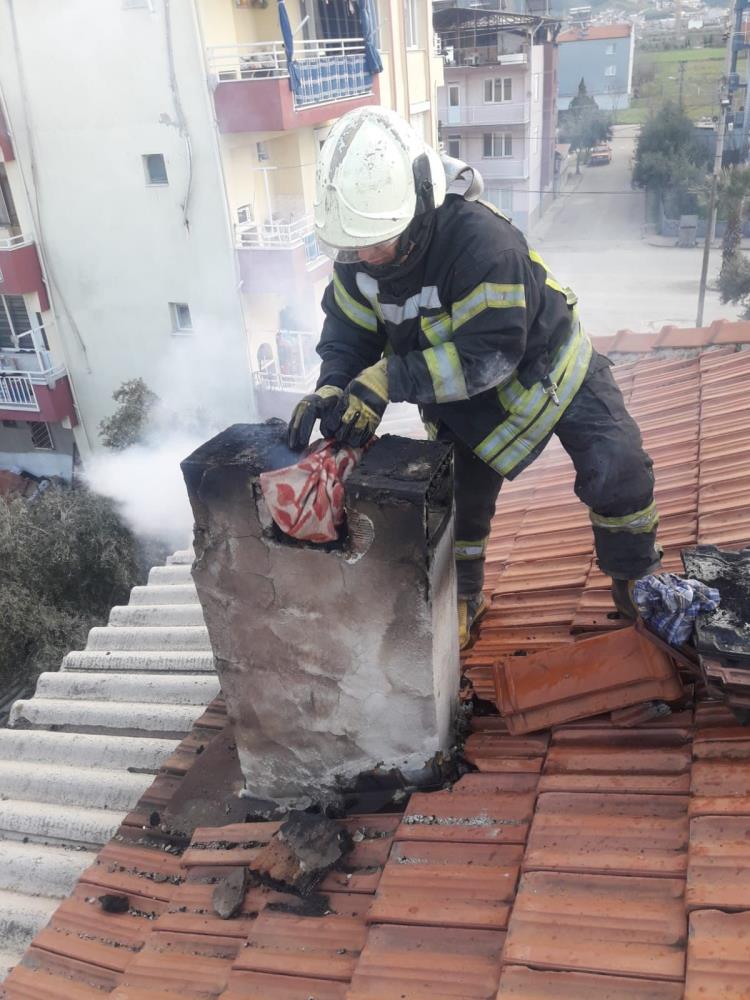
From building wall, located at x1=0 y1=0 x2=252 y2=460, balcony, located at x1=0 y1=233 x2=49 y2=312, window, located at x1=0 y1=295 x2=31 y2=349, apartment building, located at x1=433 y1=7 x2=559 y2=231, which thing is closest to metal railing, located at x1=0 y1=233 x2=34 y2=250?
balcony, located at x1=0 y1=233 x2=49 y2=312

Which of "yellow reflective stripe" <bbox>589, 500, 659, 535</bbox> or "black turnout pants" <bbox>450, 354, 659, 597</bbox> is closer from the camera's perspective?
"black turnout pants" <bbox>450, 354, 659, 597</bbox>

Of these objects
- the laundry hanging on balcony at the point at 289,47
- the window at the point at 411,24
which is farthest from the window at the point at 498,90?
the laundry hanging on balcony at the point at 289,47

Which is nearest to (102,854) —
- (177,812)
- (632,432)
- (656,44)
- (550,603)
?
(177,812)

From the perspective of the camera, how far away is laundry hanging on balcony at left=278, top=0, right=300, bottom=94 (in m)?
11.1

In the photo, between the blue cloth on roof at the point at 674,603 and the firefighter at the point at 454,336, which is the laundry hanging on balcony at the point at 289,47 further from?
the blue cloth on roof at the point at 674,603

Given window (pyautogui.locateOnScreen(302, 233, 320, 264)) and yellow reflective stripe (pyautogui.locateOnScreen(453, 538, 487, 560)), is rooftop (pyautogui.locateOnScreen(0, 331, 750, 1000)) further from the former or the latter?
window (pyautogui.locateOnScreen(302, 233, 320, 264))

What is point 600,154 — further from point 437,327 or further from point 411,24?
point 437,327

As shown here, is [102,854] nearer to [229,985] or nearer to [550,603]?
[229,985]

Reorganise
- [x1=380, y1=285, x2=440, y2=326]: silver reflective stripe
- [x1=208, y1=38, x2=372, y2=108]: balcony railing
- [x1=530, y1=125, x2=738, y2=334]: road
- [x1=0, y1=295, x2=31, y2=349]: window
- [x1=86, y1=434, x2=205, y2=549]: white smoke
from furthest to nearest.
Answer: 1. [x1=530, y1=125, x2=738, y2=334]: road
2. [x1=0, y1=295, x2=31, y2=349]: window
3. [x1=86, y1=434, x2=205, y2=549]: white smoke
4. [x1=208, y1=38, x2=372, y2=108]: balcony railing
5. [x1=380, y1=285, x2=440, y2=326]: silver reflective stripe

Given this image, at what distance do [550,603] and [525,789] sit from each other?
1303 millimetres

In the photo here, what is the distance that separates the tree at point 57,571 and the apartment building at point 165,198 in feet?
10.2

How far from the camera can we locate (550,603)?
11.5 feet

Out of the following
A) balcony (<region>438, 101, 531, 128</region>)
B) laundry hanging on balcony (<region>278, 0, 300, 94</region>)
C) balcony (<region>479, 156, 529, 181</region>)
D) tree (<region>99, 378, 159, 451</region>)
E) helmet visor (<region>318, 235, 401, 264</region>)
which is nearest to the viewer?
helmet visor (<region>318, 235, 401, 264</region>)

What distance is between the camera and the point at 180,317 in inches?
559
